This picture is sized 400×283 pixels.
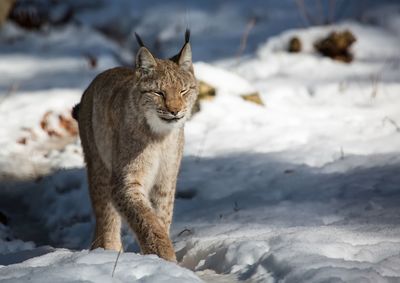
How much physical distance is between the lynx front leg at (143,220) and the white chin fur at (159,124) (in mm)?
325

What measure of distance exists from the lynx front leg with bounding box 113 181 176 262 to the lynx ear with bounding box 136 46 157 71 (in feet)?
2.17

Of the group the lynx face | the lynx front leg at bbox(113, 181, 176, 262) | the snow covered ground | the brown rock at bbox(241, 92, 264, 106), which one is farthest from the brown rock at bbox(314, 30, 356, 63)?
the lynx front leg at bbox(113, 181, 176, 262)

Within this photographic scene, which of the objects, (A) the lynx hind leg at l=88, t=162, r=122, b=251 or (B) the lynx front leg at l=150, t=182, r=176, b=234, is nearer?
(B) the lynx front leg at l=150, t=182, r=176, b=234

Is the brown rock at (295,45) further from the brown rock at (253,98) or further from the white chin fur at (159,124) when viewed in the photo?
the white chin fur at (159,124)

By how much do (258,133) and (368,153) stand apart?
3.75 feet

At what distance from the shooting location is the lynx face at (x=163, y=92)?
3980 mm

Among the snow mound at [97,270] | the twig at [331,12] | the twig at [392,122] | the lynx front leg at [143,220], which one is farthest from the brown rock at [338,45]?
the snow mound at [97,270]

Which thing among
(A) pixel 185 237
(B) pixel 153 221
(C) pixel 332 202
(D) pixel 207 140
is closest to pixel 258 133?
(D) pixel 207 140

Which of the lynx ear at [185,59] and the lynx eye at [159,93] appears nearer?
the lynx eye at [159,93]

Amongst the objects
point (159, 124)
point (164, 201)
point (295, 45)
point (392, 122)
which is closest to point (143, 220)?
point (164, 201)

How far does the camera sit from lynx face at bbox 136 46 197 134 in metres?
3.98

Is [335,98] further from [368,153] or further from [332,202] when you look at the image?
[332,202]

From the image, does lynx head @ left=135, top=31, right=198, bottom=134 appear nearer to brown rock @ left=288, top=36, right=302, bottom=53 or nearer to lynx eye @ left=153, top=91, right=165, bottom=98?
lynx eye @ left=153, top=91, right=165, bottom=98

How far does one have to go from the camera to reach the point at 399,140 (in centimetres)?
593
